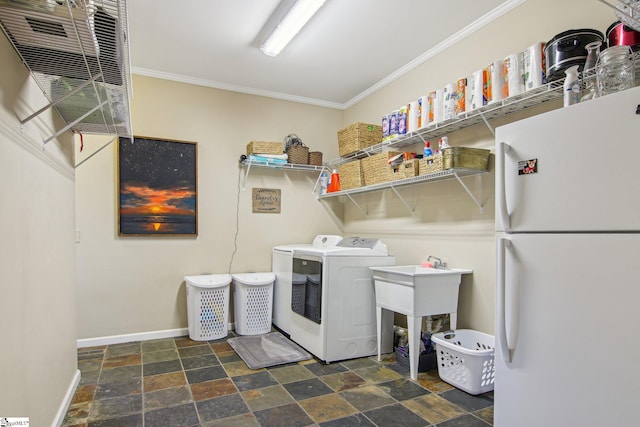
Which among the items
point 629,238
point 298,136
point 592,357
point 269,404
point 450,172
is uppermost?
point 298,136

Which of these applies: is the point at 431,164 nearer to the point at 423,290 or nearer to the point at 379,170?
the point at 379,170

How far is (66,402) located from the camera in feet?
6.94

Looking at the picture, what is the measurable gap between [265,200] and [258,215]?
0.19 meters

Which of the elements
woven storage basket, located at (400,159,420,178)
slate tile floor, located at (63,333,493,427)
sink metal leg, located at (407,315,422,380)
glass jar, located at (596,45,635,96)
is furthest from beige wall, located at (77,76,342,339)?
glass jar, located at (596,45,635,96)

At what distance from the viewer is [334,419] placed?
81.4 inches

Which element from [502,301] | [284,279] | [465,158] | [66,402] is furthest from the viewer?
[284,279]

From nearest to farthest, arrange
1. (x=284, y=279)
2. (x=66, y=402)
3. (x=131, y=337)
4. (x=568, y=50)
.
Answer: (x=568, y=50) → (x=66, y=402) → (x=131, y=337) → (x=284, y=279)

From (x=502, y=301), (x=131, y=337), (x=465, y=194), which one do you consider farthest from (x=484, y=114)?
(x=131, y=337)

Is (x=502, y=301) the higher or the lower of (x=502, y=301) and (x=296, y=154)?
the lower

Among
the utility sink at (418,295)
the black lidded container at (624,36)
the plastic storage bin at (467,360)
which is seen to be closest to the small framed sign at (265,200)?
the utility sink at (418,295)

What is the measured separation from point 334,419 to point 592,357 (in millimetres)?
1358

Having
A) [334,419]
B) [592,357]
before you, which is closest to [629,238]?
[592,357]

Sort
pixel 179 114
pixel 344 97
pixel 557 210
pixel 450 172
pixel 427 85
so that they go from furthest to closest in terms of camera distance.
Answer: pixel 344 97 → pixel 179 114 → pixel 427 85 → pixel 450 172 → pixel 557 210

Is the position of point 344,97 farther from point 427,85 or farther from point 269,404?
point 269,404
